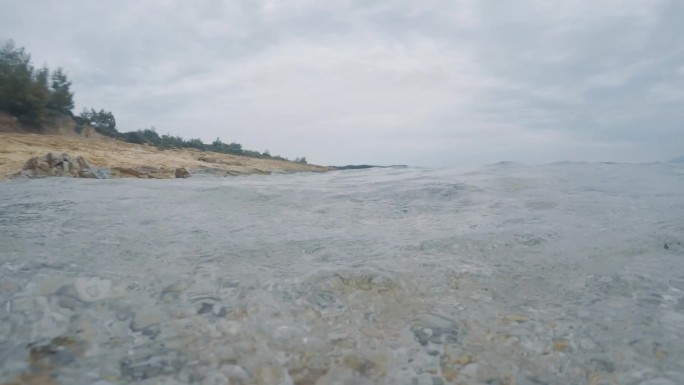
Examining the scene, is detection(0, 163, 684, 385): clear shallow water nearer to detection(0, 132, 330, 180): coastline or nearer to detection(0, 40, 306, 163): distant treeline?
detection(0, 132, 330, 180): coastline

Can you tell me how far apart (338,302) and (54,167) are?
812 cm

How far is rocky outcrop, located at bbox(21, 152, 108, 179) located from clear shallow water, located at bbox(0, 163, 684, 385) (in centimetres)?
503

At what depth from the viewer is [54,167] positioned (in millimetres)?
7543

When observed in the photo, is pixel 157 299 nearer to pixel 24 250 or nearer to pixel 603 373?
pixel 24 250

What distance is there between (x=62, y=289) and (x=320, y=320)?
1141 mm

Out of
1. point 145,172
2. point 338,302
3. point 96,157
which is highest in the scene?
point 96,157

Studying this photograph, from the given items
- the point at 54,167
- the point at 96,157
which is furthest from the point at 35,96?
the point at 54,167

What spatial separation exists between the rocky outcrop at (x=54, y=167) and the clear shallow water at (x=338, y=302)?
5031mm

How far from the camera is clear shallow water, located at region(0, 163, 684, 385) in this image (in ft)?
4.10

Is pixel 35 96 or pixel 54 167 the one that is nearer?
pixel 54 167

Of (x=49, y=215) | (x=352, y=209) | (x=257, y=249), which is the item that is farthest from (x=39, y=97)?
(x=257, y=249)

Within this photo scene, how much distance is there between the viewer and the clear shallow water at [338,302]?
1.25 meters

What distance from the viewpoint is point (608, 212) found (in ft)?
12.6

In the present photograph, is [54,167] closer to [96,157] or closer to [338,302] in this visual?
[96,157]
